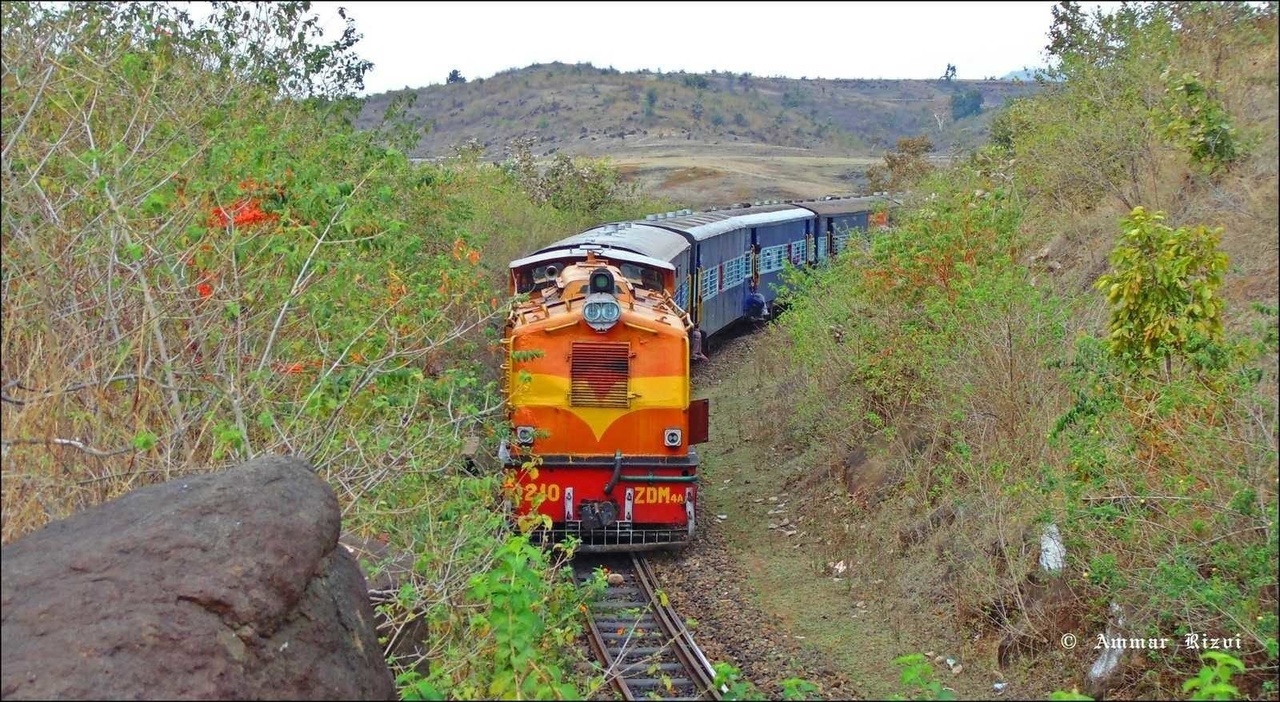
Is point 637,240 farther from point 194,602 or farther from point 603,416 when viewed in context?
point 194,602

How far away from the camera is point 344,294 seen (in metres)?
10.2

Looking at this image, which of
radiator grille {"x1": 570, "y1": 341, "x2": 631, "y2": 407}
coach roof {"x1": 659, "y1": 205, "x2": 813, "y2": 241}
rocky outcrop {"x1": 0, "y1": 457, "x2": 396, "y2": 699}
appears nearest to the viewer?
rocky outcrop {"x1": 0, "y1": 457, "x2": 396, "y2": 699}

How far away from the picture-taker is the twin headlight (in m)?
12.6

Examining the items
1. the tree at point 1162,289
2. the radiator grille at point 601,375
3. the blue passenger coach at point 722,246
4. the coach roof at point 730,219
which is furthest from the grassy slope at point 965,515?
the coach roof at point 730,219

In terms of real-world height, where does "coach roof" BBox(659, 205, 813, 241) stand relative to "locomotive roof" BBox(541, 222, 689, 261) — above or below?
below

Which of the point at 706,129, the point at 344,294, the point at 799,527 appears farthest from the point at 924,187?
the point at 706,129

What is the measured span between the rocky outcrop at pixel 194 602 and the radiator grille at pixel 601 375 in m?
6.24

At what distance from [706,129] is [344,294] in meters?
87.1

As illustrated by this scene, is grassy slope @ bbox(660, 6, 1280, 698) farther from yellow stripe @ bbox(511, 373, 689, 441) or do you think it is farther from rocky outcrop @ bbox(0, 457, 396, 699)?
rocky outcrop @ bbox(0, 457, 396, 699)

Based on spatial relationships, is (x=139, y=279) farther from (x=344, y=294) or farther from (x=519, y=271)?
(x=519, y=271)

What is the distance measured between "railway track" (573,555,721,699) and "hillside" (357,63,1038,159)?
69.2 metres

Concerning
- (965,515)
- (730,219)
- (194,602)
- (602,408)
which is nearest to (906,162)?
(730,219)

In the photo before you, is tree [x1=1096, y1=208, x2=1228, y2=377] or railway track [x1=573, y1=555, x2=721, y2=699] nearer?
tree [x1=1096, y1=208, x2=1228, y2=377]

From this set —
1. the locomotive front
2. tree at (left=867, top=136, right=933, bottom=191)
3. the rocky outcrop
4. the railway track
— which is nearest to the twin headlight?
the locomotive front
